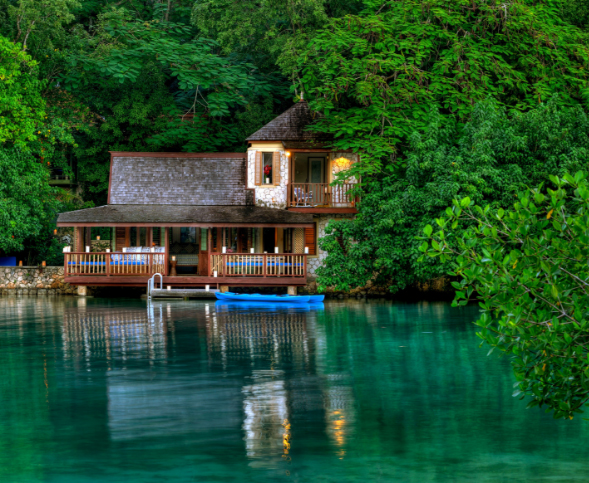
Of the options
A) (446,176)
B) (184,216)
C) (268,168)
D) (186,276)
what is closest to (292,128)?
(268,168)

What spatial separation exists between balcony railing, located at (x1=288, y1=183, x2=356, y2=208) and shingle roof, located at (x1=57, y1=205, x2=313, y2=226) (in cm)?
83

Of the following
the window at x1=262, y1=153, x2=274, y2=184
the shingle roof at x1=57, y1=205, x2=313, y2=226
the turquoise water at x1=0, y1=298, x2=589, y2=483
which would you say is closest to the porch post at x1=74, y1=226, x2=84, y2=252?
the shingle roof at x1=57, y1=205, x2=313, y2=226

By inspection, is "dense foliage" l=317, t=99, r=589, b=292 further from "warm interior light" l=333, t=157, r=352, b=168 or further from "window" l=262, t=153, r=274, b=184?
"window" l=262, t=153, r=274, b=184

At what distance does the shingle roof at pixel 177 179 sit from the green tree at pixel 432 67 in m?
5.45

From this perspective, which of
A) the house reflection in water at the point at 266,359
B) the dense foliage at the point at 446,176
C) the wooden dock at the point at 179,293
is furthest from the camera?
the wooden dock at the point at 179,293

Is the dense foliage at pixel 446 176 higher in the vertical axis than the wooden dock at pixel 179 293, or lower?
higher

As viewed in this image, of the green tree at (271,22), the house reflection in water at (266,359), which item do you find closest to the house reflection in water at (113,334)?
the house reflection in water at (266,359)

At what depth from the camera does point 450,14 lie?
3020 cm

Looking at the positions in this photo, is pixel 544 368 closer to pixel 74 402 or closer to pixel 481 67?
pixel 74 402

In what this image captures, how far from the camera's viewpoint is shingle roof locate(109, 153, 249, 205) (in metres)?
33.6

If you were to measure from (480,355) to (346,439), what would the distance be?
24.4 ft

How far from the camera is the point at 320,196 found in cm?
3281

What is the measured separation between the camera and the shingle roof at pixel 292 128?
3272 centimetres

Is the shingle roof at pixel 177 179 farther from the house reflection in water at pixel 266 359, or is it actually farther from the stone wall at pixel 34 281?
the house reflection in water at pixel 266 359
